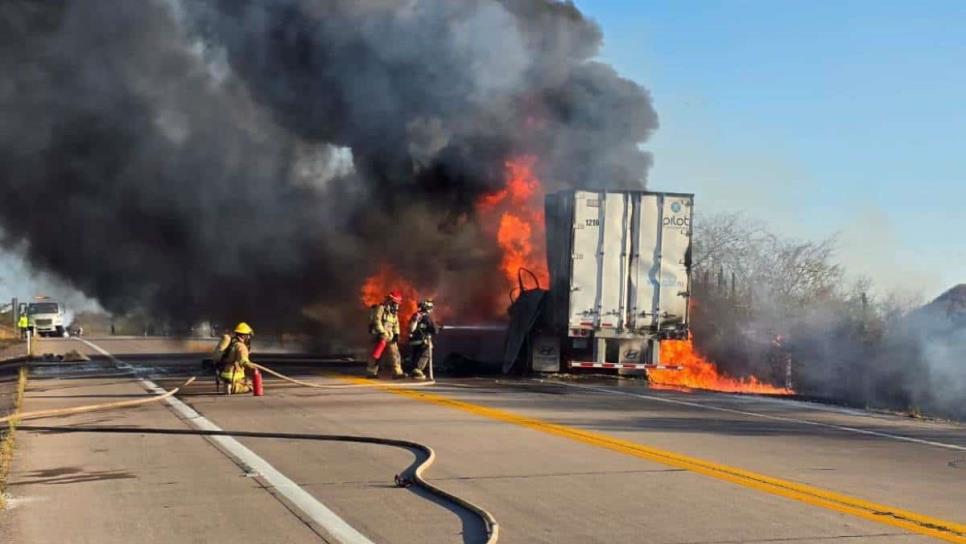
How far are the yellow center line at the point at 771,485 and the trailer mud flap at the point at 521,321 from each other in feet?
24.3

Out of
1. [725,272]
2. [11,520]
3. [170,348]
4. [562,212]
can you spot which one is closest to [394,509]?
[11,520]

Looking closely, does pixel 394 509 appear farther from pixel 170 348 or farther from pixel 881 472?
pixel 170 348

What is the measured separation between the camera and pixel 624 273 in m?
20.4

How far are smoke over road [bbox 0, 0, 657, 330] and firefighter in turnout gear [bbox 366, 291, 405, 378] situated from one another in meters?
4.44

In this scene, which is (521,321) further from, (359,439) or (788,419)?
(359,439)

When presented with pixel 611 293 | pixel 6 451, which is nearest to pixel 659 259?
pixel 611 293

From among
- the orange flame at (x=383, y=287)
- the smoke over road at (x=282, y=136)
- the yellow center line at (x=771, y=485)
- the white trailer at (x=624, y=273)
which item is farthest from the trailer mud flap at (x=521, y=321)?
the yellow center line at (x=771, y=485)

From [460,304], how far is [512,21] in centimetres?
682

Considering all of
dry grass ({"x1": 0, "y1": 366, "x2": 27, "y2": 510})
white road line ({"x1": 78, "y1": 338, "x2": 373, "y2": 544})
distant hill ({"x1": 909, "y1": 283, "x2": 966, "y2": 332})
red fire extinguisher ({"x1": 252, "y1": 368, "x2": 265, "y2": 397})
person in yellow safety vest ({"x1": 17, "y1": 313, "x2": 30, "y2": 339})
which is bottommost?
dry grass ({"x1": 0, "y1": 366, "x2": 27, "y2": 510})

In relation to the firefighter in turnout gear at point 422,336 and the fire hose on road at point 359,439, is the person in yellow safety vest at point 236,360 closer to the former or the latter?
the fire hose on road at point 359,439

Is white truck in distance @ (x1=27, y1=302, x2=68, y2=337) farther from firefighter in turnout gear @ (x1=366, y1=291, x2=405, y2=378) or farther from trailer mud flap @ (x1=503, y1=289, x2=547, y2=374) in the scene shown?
trailer mud flap @ (x1=503, y1=289, x2=547, y2=374)

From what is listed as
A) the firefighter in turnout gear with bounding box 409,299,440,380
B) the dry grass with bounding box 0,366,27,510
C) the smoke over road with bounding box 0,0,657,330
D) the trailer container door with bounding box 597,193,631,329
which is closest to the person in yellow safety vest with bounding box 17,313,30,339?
the smoke over road with bounding box 0,0,657,330

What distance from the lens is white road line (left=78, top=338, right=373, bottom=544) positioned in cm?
688

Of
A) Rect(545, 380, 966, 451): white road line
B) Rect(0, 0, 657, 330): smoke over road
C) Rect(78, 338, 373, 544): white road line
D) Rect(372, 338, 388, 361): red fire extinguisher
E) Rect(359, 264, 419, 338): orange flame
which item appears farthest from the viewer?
Rect(359, 264, 419, 338): orange flame
